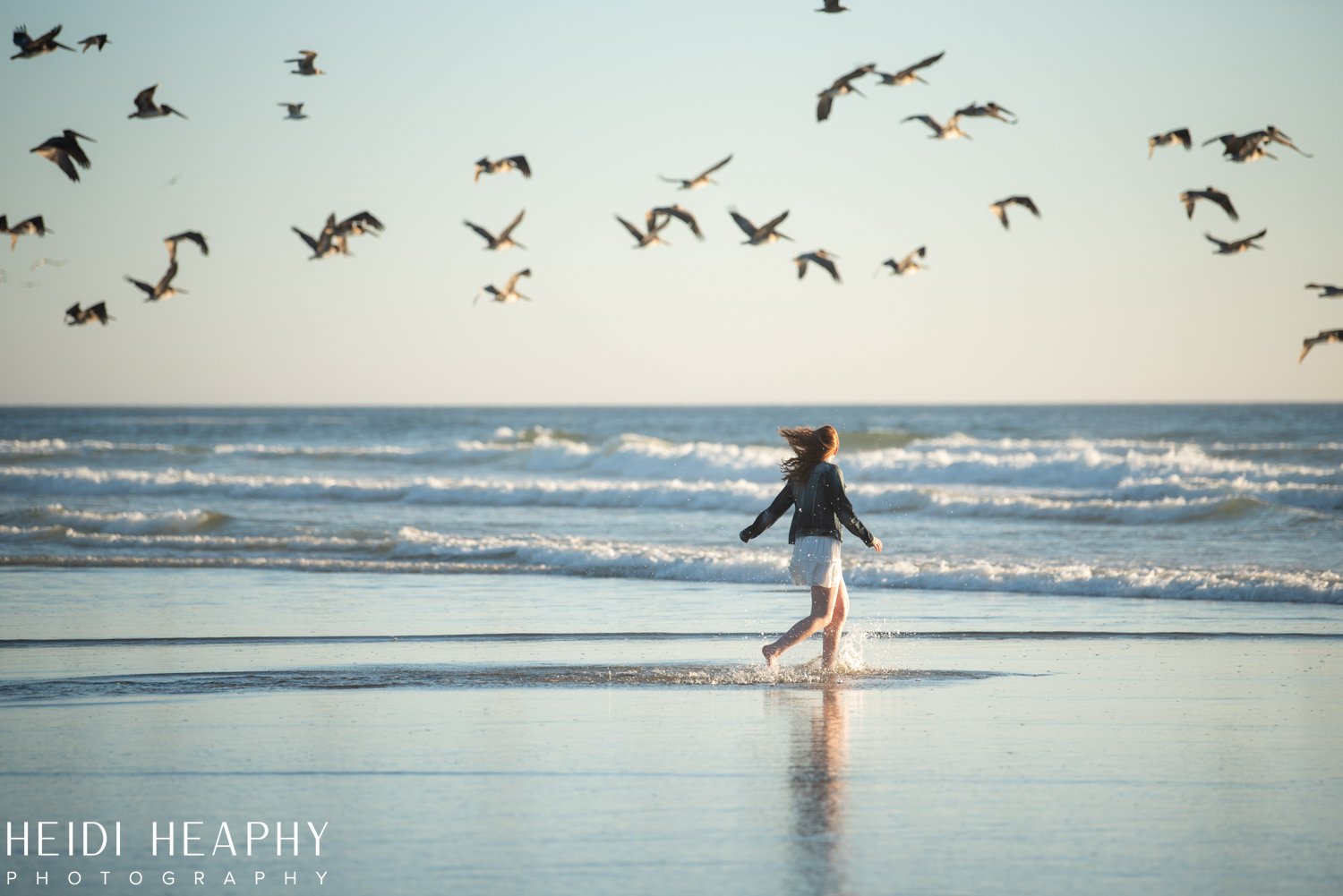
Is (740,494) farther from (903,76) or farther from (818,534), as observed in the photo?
(818,534)

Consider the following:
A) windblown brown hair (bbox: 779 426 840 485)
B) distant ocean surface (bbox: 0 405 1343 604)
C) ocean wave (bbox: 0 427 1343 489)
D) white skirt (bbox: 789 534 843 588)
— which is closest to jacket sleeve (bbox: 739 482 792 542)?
windblown brown hair (bbox: 779 426 840 485)

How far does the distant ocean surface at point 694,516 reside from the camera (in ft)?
53.6

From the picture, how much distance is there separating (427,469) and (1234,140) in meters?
32.4

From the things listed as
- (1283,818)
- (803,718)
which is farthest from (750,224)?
(1283,818)

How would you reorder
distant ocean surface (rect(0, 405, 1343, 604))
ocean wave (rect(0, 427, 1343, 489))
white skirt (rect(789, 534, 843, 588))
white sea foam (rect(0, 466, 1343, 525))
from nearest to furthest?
white skirt (rect(789, 534, 843, 588)), distant ocean surface (rect(0, 405, 1343, 604)), white sea foam (rect(0, 466, 1343, 525)), ocean wave (rect(0, 427, 1343, 489))

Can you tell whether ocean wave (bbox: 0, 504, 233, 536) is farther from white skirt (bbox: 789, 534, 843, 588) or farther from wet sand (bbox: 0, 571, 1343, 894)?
white skirt (bbox: 789, 534, 843, 588)

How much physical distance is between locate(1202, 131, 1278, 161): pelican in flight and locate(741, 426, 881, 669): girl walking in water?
26.1 feet

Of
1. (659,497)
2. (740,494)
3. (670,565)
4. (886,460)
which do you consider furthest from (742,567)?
(886,460)

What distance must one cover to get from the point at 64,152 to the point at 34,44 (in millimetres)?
1126

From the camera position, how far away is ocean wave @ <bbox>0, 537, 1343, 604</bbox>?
14.1 m

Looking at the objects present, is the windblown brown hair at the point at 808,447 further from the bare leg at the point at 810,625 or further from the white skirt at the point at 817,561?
the bare leg at the point at 810,625

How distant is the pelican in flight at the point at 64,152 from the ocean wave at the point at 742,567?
5572 mm

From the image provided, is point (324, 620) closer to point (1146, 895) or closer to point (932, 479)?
point (1146, 895)

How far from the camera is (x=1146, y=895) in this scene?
16.5ft
